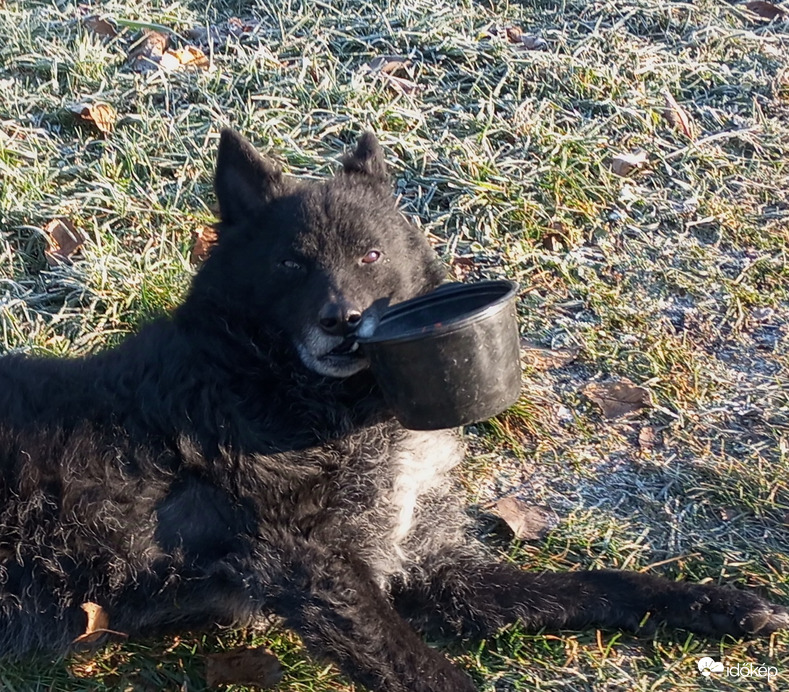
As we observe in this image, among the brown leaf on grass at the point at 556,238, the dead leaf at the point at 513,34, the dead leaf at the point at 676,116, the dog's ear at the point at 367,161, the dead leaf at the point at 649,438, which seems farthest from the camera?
the dead leaf at the point at 513,34

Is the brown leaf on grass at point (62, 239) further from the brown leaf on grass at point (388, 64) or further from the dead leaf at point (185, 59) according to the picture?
the brown leaf on grass at point (388, 64)

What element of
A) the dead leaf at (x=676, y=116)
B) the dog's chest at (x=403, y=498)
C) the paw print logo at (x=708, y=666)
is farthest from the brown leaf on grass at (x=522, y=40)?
the paw print logo at (x=708, y=666)

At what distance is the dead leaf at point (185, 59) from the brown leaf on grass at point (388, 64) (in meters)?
1.04

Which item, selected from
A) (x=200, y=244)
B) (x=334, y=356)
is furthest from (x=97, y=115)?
(x=334, y=356)

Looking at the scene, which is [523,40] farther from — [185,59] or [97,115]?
[97,115]

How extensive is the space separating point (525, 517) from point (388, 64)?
3.36 meters

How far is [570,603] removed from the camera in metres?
3.50

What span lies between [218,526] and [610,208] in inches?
123

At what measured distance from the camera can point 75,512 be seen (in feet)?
10.4

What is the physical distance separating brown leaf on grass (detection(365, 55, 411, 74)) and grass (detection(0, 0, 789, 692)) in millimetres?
78

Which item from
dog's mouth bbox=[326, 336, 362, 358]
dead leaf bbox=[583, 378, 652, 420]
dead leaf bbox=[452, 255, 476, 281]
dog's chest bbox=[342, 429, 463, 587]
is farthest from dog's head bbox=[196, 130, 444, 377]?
dead leaf bbox=[452, 255, 476, 281]

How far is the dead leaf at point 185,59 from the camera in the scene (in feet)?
20.4

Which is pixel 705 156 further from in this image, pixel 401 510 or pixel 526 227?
pixel 401 510

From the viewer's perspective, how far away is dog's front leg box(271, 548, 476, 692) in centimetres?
302
